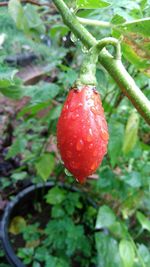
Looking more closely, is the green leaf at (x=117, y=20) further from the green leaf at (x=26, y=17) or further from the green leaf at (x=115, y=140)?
the green leaf at (x=115, y=140)

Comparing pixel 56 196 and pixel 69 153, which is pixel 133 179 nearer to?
pixel 56 196

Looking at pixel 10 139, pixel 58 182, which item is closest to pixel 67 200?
pixel 58 182

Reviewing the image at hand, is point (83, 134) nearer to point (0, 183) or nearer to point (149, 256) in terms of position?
point (149, 256)

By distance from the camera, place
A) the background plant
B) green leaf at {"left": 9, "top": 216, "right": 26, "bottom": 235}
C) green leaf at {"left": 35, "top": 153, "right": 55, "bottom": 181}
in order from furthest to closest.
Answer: green leaf at {"left": 9, "top": 216, "right": 26, "bottom": 235}, green leaf at {"left": 35, "top": 153, "right": 55, "bottom": 181}, the background plant

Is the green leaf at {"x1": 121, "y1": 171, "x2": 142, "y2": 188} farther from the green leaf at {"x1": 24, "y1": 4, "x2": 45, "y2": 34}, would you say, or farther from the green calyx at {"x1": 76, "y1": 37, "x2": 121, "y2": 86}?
the green calyx at {"x1": 76, "y1": 37, "x2": 121, "y2": 86}

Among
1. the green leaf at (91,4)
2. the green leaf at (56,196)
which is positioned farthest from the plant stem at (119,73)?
the green leaf at (56,196)

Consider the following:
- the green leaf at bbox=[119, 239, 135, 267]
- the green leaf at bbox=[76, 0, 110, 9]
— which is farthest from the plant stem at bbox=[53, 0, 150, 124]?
the green leaf at bbox=[119, 239, 135, 267]
